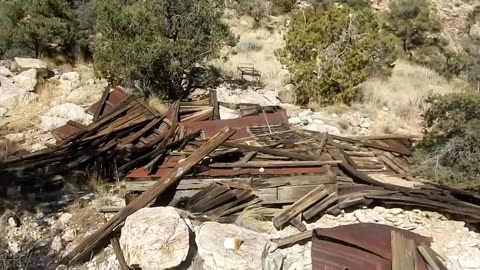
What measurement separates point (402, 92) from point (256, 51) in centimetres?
577

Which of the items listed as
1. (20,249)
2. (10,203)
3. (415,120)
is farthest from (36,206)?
(415,120)

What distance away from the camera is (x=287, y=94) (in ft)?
33.0

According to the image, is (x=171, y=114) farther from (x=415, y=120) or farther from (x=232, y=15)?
(x=232, y=15)

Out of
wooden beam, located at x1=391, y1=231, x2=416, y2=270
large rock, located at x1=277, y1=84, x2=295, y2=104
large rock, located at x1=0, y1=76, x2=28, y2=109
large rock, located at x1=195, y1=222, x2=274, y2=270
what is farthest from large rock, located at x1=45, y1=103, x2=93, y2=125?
wooden beam, located at x1=391, y1=231, x2=416, y2=270

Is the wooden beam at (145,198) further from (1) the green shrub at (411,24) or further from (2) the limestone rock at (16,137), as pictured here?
(1) the green shrub at (411,24)

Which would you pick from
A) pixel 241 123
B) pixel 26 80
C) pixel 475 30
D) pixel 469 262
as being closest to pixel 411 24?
pixel 475 30

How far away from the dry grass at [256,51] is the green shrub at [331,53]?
4.42 ft

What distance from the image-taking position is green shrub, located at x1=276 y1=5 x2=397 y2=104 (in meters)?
9.49

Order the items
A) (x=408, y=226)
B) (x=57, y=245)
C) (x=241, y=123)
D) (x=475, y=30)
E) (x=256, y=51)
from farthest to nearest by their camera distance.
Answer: (x=475, y=30)
(x=256, y=51)
(x=241, y=123)
(x=408, y=226)
(x=57, y=245)

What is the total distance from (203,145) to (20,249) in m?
2.65

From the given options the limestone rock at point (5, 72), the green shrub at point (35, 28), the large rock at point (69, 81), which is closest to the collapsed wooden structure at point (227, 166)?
the large rock at point (69, 81)

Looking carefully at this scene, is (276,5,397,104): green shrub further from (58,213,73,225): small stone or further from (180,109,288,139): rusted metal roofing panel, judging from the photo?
(58,213,73,225): small stone

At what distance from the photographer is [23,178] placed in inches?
235

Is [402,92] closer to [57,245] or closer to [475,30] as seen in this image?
[57,245]
